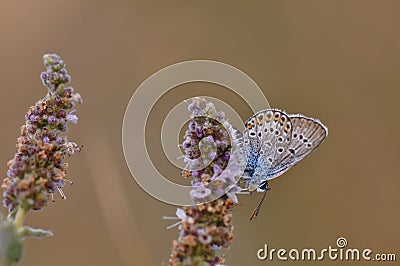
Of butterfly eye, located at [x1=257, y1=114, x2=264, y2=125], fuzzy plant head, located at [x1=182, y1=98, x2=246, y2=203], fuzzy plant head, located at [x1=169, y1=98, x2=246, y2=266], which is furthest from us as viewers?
butterfly eye, located at [x1=257, y1=114, x2=264, y2=125]

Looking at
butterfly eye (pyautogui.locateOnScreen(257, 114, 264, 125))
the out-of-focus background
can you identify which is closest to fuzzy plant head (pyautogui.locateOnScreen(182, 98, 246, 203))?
butterfly eye (pyautogui.locateOnScreen(257, 114, 264, 125))

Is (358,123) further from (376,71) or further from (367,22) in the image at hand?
(367,22)

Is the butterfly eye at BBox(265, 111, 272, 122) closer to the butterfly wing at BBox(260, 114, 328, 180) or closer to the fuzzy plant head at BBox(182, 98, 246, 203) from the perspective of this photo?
the butterfly wing at BBox(260, 114, 328, 180)

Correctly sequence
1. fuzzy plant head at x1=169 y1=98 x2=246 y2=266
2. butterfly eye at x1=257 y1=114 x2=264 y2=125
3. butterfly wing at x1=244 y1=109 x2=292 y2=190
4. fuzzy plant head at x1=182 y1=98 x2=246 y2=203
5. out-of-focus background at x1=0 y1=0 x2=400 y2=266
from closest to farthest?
fuzzy plant head at x1=169 y1=98 x2=246 y2=266 → fuzzy plant head at x1=182 y1=98 x2=246 y2=203 → butterfly wing at x1=244 y1=109 x2=292 y2=190 → butterfly eye at x1=257 y1=114 x2=264 y2=125 → out-of-focus background at x1=0 y1=0 x2=400 y2=266

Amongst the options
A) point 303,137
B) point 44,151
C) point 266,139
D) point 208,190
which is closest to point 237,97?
point 303,137

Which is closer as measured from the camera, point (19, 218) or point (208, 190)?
point (19, 218)

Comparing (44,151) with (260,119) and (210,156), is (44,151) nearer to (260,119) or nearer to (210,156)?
(210,156)

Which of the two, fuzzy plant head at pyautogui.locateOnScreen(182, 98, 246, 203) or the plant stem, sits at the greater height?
fuzzy plant head at pyautogui.locateOnScreen(182, 98, 246, 203)
